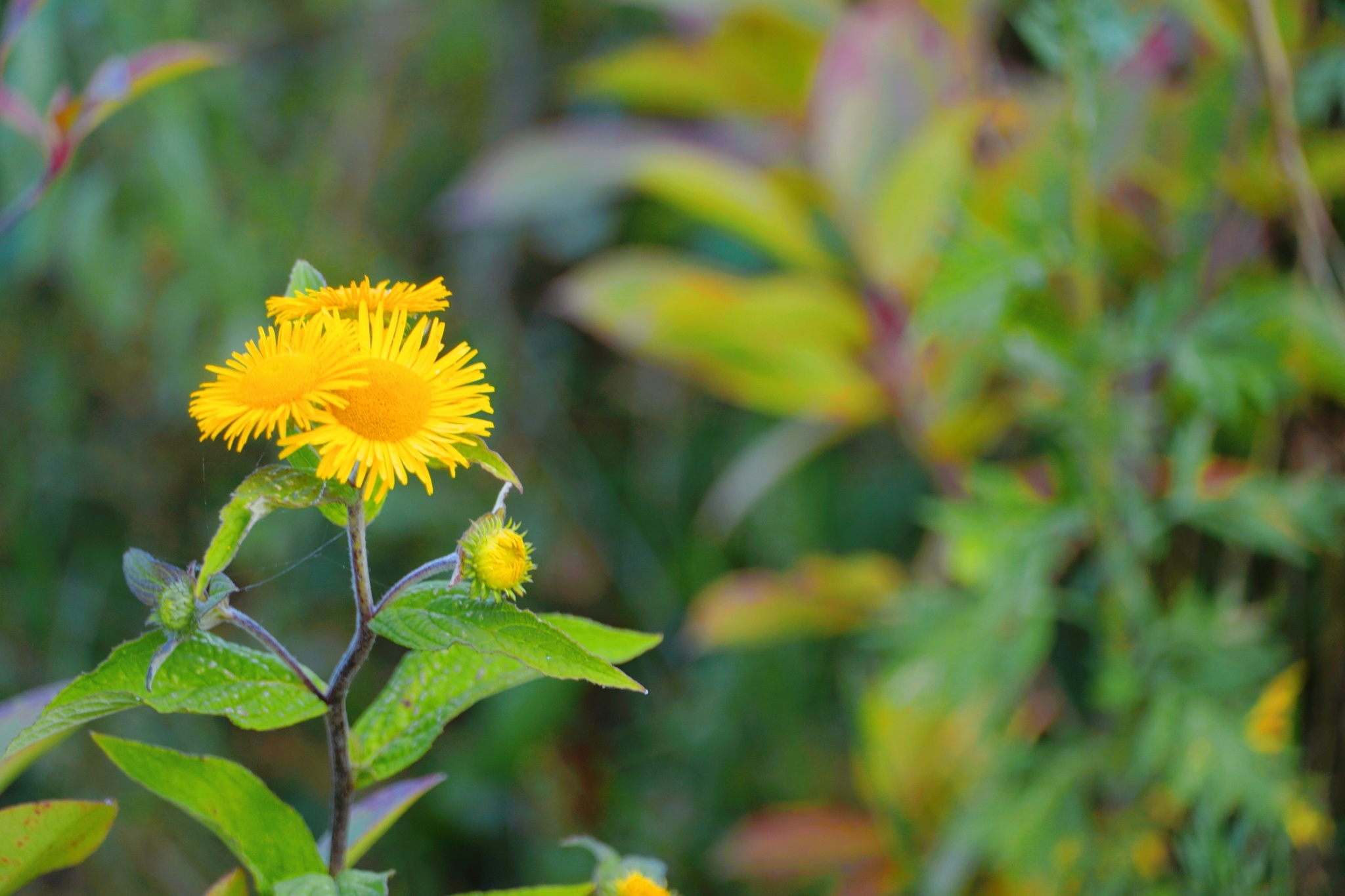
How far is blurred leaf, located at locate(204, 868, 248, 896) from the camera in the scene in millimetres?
270

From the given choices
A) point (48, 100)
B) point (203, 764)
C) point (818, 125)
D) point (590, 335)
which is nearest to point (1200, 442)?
point (818, 125)

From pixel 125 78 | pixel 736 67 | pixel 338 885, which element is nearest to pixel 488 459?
pixel 338 885

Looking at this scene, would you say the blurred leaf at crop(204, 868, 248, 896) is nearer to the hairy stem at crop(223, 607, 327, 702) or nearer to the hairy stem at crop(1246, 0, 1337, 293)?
the hairy stem at crop(223, 607, 327, 702)

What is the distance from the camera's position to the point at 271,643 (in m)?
0.24

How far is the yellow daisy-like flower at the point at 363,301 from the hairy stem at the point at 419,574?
0.06 m

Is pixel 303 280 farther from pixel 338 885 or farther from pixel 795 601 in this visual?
pixel 795 601

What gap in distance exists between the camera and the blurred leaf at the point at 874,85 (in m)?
0.72

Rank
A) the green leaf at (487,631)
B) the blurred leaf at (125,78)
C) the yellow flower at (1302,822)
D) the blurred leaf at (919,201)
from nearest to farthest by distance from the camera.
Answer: the green leaf at (487,631), the blurred leaf at (125,78), the yellow flower at (1302,822), the blurred leaf at (919,201)

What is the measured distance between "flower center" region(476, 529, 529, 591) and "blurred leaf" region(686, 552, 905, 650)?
473 millimetres

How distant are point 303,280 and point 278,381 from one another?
0.20 ft

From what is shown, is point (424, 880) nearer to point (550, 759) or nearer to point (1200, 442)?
point (550, 759)

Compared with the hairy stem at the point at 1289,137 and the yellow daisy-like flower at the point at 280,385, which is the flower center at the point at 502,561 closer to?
the yellow daisy-like flower at the point at 280,385

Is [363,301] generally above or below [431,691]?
above

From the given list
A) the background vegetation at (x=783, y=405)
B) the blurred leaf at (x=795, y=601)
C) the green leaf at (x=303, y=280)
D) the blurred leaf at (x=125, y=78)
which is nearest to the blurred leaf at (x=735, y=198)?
the background vegetation at (x=783, y=405)
